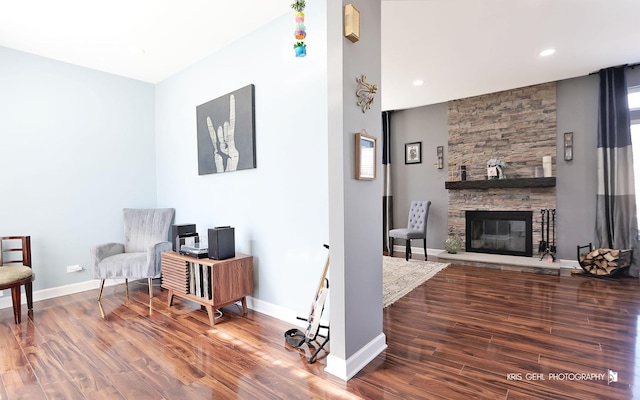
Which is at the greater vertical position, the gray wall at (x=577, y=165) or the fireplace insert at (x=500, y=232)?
the gray wall at (x=577, y=165)

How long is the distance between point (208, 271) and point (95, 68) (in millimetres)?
3050

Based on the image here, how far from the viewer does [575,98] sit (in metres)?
4.39

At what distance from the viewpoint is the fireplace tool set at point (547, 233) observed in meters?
4.56

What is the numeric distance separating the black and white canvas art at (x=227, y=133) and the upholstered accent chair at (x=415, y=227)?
3.20m

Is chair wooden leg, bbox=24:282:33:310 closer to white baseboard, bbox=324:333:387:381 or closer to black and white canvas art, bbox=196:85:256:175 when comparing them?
black and white canvas art, bbox=196:85:256:175

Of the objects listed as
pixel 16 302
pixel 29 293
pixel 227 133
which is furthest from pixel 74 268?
pixel 227 133

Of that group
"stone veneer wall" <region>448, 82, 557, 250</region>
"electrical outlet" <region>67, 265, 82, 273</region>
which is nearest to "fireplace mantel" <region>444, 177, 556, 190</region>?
"stone veneer wall" <region>448, 82, 557, 250</region>

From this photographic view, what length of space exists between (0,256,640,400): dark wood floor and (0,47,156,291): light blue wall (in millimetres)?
786

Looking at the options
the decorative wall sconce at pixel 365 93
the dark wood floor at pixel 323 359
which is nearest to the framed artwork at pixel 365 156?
the decorative wall sconce at pixel 365 93

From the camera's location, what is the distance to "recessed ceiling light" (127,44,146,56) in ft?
10.3

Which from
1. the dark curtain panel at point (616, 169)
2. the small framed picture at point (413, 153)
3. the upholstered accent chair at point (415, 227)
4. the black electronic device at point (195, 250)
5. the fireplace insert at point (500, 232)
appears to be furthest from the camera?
the small framed picture at point (413, 153)

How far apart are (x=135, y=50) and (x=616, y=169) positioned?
605cm

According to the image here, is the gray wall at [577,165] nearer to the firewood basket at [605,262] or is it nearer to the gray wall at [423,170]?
the firewood basket at [605,262]

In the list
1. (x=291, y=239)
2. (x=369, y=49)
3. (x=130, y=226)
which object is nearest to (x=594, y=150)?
(x=369, y=49)
